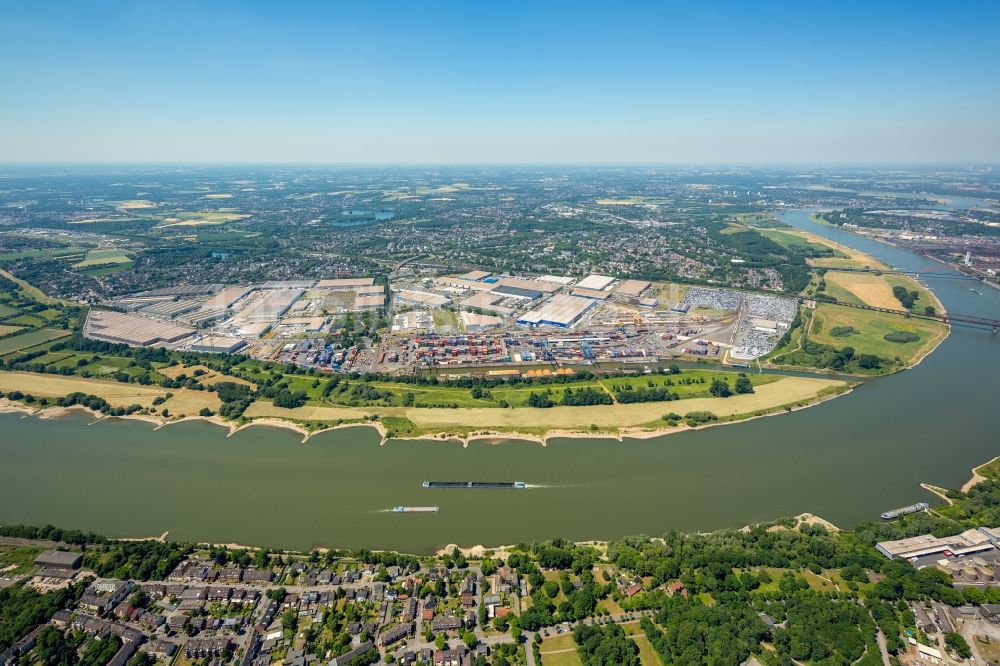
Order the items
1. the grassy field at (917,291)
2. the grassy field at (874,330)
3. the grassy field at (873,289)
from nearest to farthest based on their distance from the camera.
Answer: the grassy field at (874,330) < the grassy field at (917,291) < the grassy field at (873,289)

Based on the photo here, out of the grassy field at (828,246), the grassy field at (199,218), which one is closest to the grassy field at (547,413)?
the grassy field at (828,246)

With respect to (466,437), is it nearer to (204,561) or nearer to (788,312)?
(204,561)

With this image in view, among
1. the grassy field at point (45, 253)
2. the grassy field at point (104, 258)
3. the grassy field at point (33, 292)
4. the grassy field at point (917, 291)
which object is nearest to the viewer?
the grassy field at point (917, 291)

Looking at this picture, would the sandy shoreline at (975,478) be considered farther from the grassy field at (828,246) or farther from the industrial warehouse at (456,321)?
the grassy field at (828,246)

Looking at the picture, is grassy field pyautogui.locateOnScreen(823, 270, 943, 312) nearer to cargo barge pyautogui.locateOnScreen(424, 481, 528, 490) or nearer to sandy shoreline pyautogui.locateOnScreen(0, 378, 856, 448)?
sandy shoreline pyautogui.locateOnScreen(0, 378, 856, 448)

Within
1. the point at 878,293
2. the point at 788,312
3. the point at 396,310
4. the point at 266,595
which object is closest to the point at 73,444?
the point at 266,595

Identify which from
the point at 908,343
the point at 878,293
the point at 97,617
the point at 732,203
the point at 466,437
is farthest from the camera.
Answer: the point at 732,203
